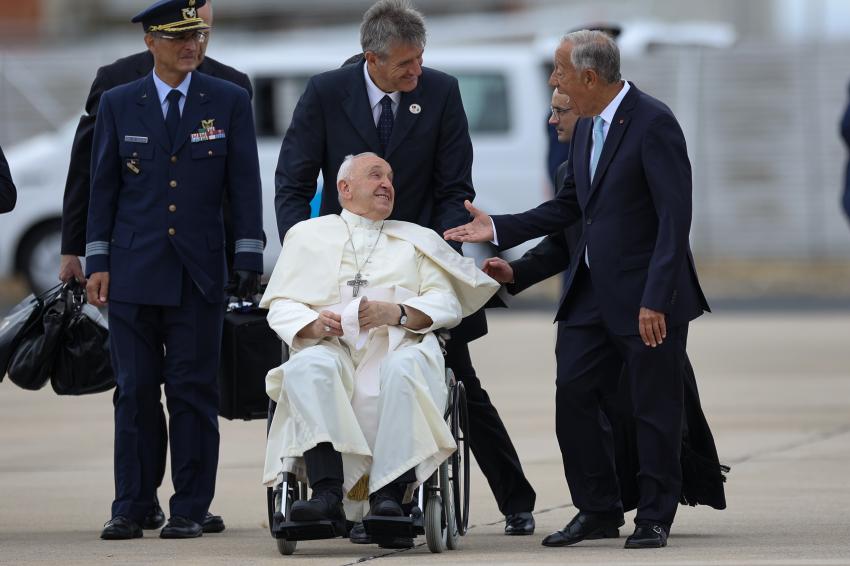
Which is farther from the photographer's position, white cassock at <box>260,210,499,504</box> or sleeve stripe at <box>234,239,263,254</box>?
sleeve stripe at <box>234,239,263,254</box>

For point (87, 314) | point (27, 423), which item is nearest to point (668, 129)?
point (87, 314)

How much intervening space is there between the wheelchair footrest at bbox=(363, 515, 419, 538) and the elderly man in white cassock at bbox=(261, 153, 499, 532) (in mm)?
41

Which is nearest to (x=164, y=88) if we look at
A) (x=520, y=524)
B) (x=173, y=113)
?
(x=173, y=113)

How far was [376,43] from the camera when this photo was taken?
698cm

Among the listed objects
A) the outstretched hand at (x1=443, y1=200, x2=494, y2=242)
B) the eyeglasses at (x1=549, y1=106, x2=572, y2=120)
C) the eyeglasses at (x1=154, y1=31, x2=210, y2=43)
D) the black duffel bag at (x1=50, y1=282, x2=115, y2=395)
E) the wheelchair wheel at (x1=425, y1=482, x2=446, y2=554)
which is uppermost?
the eyeglasses at (x1=154, y1=31, x2=210, y2=43)

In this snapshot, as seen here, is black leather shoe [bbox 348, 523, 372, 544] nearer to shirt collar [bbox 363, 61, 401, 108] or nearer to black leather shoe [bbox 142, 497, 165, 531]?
black leather shoe [bbox 142, 497, 165, 531]

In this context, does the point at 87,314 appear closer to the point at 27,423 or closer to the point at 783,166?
the point at 27,423

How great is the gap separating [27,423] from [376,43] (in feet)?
16.3

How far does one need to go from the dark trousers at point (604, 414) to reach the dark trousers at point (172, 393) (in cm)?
134

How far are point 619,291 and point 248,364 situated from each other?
1.43 metres

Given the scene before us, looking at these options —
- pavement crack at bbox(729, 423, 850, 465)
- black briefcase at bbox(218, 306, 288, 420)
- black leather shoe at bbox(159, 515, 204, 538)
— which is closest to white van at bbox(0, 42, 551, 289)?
pavement crack at bbox(729, 423, 850, 465)

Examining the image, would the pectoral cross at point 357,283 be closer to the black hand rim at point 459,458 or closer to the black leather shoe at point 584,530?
the black hand rim at point 459,458

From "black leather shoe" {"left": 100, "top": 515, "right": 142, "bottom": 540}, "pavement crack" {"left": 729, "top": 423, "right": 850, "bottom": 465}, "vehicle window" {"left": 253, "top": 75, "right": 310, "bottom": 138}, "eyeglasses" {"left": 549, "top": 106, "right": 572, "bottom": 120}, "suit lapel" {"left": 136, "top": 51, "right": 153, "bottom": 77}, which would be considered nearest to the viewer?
"black leather shoe" {"left": 100, "top": 515, "right": 142, "bottom": 540}

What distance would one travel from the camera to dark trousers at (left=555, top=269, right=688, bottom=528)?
22.2 ft
